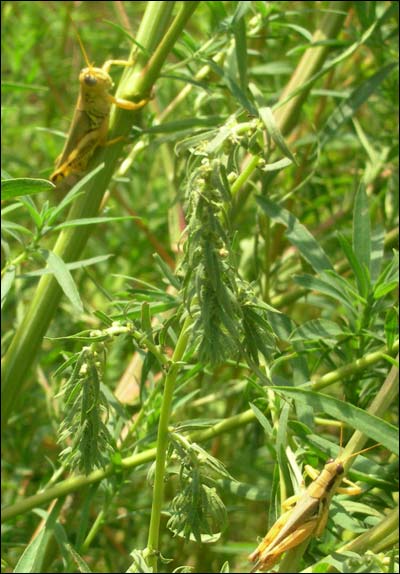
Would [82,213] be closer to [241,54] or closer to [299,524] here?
[241,54]

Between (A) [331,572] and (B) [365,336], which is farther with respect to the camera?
(B) [365,336]

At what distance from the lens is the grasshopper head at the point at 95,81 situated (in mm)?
973

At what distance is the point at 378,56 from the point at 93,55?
72cm

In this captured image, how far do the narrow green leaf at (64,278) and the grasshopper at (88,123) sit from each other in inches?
6.4

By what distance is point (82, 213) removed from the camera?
2.94ft

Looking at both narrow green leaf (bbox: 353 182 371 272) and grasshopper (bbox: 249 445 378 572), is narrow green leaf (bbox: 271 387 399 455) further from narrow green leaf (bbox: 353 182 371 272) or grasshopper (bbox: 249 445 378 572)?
narrow green leaf (bbox: 353 182 371 272)

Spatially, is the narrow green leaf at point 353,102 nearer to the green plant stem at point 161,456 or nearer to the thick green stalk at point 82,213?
the thick green stalk at point 82,213

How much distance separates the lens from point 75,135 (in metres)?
0.96

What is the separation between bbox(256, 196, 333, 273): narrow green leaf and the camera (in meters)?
0.77

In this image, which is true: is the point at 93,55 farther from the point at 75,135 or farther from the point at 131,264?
the point at 75,135

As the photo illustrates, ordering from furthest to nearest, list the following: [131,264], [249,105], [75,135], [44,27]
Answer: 1. [44,27]
2. [131,264]
3. [75,135]
4. [249,105]

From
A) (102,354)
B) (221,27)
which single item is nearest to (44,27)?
(221,27)

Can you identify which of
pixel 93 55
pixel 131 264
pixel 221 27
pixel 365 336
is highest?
pixel 221 27

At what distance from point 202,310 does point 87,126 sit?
1.73ft
